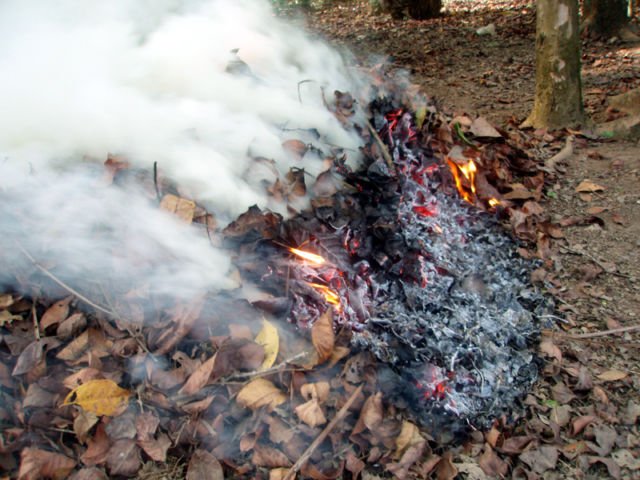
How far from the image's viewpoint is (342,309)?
8.23ft

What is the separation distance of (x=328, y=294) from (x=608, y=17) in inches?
276

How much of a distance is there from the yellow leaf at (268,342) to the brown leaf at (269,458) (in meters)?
0.32

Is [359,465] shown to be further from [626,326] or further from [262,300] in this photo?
[626,326]

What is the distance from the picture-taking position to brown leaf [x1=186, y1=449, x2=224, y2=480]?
196cm

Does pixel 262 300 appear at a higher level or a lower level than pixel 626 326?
higher

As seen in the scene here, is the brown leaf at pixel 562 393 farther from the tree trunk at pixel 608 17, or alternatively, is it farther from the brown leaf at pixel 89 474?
the tree trunk at pixel 608 17

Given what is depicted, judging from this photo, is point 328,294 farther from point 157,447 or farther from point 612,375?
point 612,375

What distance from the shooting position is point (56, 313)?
7.33ft

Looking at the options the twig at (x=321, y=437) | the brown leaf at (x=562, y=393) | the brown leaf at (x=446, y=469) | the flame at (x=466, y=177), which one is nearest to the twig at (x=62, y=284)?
the twig at (x=321, y=437)

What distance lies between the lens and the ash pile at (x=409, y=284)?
239cm

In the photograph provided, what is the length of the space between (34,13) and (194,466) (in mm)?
2780

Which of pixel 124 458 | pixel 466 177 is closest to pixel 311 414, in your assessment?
pixel 124 458

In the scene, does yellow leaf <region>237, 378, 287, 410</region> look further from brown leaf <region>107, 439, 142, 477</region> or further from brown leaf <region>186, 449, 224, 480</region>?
brown leaf <region>107, 439, 142, 477</region>

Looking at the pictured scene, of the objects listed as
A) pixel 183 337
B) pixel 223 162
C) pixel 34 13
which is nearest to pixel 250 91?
pixel 223 162
